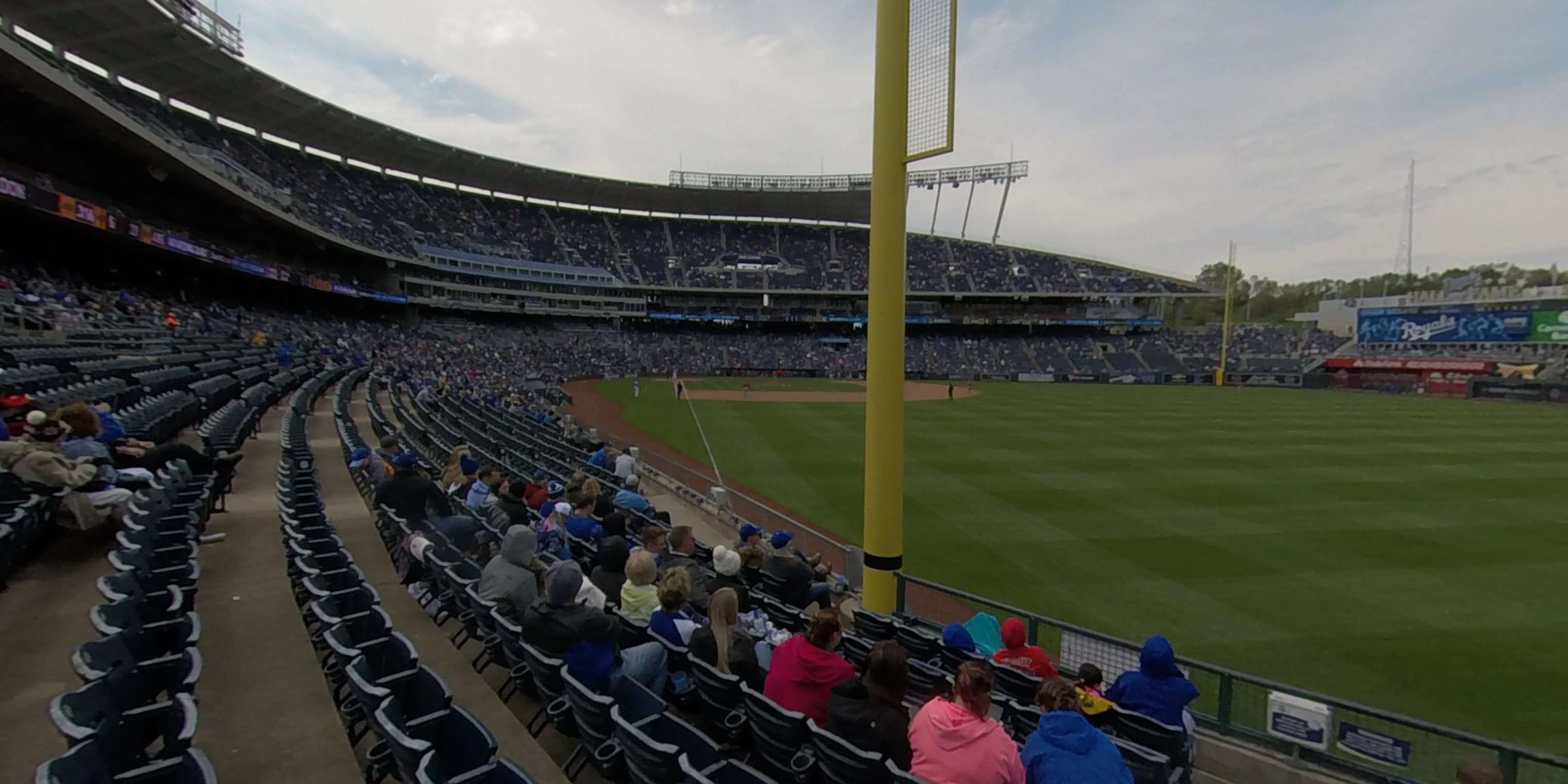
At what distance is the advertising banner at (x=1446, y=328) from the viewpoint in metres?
46.5

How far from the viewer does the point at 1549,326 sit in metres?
44.3

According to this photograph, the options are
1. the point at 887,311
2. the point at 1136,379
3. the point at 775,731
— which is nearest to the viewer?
the point at 775,731

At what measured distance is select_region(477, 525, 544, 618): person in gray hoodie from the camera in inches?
190

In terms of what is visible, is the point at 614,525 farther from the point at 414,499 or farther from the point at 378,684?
the point at 378,684

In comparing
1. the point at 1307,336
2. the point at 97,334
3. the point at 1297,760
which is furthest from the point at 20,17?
the point at 1307,336

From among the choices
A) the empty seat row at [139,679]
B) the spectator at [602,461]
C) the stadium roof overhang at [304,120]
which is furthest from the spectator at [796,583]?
the stadium roof overhang at [304,120]

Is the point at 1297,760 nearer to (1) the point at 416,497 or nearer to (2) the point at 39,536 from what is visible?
(1) the point at 416,497

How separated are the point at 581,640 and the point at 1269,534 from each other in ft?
43.9

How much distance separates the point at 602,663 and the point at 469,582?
67.2 inches

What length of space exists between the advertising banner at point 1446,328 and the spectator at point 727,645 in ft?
205

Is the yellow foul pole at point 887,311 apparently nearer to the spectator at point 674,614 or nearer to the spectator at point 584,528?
the spectator at point 674,614

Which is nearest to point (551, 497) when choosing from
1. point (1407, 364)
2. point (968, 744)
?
point (968, 744)

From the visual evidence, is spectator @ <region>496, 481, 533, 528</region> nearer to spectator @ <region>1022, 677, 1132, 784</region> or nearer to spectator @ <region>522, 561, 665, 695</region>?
spectator @ <region>522, 561, 665, 695</region>

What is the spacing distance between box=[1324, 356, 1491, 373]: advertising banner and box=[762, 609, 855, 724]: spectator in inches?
2314
